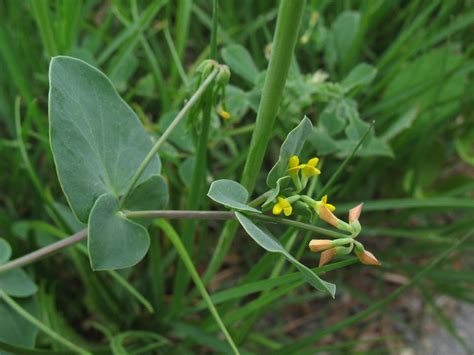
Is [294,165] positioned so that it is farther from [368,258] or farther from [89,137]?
[89,137]

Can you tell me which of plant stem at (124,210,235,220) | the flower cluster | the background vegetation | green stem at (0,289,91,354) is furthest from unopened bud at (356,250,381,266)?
green stem at (0,289,91,354)

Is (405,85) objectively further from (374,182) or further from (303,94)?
(303,94)

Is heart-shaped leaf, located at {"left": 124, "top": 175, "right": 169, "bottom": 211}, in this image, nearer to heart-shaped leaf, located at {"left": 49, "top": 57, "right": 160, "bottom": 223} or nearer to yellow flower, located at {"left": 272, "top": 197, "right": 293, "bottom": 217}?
heart-shaped leaf, located at {"left": 49, "top": 57, "right": 160, "bottom": 223}

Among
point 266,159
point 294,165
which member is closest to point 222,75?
point 294,165

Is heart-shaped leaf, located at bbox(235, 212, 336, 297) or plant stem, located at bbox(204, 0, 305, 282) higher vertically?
plant stem, located at bbox(204, 0, 305, 282)

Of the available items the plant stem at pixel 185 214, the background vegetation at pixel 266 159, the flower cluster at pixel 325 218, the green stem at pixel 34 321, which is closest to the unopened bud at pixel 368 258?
the flower cluster at pixel 325 218

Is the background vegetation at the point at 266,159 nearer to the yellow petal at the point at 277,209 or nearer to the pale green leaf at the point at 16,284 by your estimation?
the pale green leaf at the point at 16,284

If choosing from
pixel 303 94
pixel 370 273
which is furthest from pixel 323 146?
pixel 370 273
